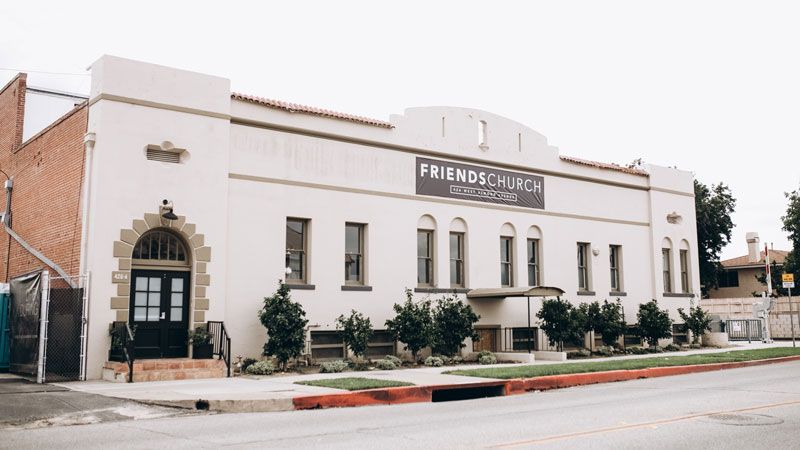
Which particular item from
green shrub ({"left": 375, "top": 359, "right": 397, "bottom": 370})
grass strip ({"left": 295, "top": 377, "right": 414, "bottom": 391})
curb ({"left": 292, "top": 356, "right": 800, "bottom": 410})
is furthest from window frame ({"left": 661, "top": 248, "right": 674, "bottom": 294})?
grass strip ({"left": 295, "top": 377, "right": 414, "bottom": 391})

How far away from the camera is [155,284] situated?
60.8ft

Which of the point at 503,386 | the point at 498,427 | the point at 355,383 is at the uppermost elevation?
the point at 355,383

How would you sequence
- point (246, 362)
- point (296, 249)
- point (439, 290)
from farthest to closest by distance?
1. point (439, 290)
2. point (296, 249)
3. point (246, 362)

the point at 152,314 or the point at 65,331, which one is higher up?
the point at 152,314

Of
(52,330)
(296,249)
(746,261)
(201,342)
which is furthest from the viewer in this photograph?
(746,261)

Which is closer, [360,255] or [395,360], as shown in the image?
[395,360]

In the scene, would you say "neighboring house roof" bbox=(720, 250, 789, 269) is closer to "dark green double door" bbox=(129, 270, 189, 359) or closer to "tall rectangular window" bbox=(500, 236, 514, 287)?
"tall rectangular window" bbox=(500, 236, 514, 287)

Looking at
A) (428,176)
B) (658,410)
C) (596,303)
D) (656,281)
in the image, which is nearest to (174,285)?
(428,176)

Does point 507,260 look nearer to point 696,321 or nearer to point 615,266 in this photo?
point 615,266

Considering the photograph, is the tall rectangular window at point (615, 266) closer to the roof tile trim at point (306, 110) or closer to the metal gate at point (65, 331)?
the roof tile trim at point (306, 110)

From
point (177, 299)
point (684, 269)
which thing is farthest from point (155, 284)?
point (684, 269)

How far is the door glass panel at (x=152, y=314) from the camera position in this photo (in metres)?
18.3

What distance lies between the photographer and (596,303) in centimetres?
2627

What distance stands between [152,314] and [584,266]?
53.4ft
